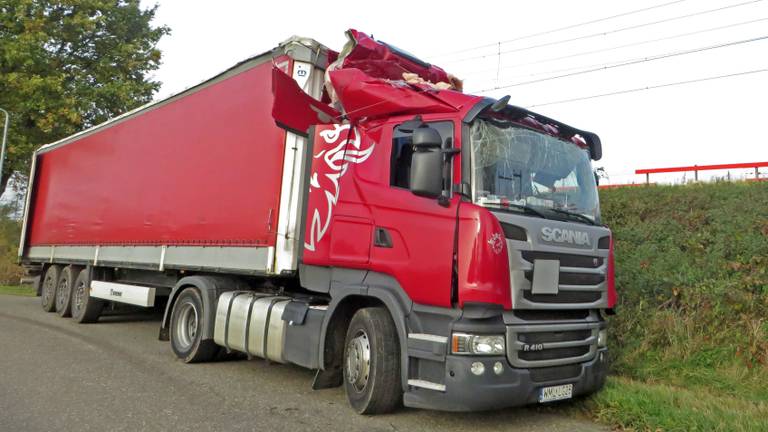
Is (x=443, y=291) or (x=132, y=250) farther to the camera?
(x=132, y=250)

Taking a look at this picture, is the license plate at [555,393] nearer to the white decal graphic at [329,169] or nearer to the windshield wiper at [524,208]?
the windshield wiper at [524,208]

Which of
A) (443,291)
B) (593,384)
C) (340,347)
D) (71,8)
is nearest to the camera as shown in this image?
(443,291)

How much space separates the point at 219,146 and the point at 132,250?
3048 mm

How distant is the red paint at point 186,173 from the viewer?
670 centimetres

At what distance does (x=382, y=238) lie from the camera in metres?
5.04

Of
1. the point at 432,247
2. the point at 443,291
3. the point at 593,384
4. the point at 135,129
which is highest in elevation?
the point at 135,129

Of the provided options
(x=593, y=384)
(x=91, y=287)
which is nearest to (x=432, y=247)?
(x=593, y=384)

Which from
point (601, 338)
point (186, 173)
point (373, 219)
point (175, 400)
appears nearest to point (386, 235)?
point (373, 219)

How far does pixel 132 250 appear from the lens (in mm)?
9305

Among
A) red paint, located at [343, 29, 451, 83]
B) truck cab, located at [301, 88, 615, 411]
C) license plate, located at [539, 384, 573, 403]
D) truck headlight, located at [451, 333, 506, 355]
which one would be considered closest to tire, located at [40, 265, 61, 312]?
truck cab, located at [301, 88, 615, 411]

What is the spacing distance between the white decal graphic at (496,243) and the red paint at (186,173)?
9.23 feet

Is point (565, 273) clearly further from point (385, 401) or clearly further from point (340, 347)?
point (340, 347)

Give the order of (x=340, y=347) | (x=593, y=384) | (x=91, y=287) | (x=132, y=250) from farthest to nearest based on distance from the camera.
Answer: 1. (x=91, y=287)
2. (x=132, y=250)
3. (x=340, y=347)
4. (x=593, y=384)

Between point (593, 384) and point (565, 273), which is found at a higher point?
point (565, 273)
